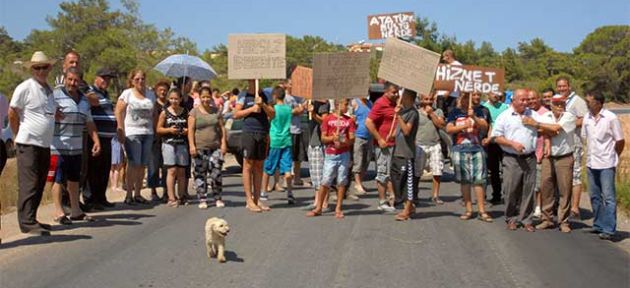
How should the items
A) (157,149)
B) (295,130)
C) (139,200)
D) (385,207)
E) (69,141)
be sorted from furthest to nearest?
(295,130)
(157,149)
(139,200)
(385,207)
(69,141)

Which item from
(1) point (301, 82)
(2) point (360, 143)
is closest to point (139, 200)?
(1) point (301, 82)

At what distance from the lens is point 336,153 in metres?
10.2

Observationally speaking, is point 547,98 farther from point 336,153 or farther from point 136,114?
point 136,114

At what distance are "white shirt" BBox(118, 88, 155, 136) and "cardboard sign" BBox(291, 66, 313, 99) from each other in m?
2.30

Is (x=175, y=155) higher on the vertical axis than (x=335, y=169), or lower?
→ higher

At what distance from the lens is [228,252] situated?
766 cm

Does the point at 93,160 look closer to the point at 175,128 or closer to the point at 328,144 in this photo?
the point at 175,128

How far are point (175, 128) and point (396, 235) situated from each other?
163 inches

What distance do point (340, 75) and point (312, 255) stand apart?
393 centimetres

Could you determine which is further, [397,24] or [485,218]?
[397,24]

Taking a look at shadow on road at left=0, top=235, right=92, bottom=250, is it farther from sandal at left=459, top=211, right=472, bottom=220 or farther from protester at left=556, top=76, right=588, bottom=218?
protester at left=556, top=76, right=588, bottom=218

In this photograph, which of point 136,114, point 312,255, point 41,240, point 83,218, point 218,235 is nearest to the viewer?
point 218,235

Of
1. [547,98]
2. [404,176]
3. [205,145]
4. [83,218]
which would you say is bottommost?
[83,218]

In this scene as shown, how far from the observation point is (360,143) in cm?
1251
